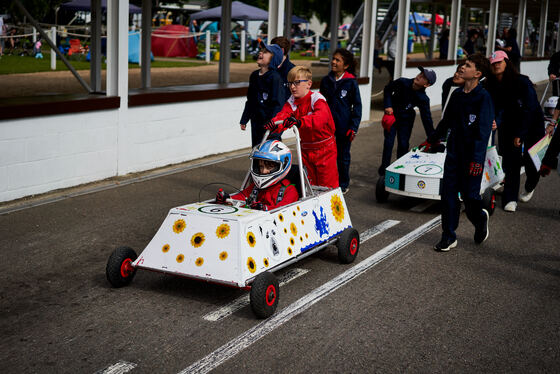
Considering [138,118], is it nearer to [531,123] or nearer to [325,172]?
[325,172]

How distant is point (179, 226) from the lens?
6.04 meters

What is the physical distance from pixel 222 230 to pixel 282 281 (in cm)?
100

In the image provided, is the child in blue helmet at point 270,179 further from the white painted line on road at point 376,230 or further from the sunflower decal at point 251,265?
the white painted line on road at point 376,230

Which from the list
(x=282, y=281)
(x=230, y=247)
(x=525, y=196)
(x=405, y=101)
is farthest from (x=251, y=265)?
(x=525, y=196)

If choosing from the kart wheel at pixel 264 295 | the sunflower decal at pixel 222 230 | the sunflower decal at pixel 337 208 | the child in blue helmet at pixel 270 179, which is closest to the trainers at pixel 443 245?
the sunflower decal at pixel 337 208

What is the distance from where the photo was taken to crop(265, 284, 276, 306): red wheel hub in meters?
5.57

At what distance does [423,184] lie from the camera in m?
9.21

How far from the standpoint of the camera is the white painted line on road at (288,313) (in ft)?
15.8

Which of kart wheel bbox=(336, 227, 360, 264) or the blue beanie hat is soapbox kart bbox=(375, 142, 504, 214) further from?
kart wheel bbox=(336, 227, 360, 264)

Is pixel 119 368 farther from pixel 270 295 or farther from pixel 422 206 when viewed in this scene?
pixel 422 206

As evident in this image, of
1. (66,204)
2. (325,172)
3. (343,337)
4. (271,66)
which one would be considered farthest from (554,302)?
(66,204)

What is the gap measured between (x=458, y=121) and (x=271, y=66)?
107 inches

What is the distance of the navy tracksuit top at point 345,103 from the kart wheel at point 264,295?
177 inches

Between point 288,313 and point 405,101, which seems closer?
point 288,313
